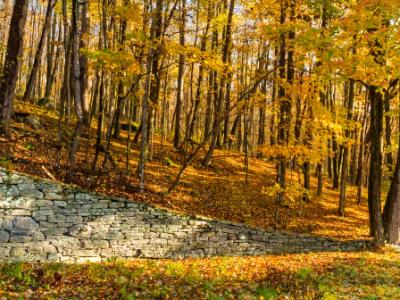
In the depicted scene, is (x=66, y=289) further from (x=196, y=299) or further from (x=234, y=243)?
(x=234, y=243)

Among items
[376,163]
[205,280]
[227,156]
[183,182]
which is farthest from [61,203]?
[376,163]

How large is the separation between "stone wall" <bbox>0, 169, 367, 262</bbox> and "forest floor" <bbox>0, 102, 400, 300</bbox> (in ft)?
2.16

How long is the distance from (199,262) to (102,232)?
2.71m

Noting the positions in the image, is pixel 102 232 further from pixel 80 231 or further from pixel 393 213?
pixel 393 213

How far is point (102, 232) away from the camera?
10.7 metres

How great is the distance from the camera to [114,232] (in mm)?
10867

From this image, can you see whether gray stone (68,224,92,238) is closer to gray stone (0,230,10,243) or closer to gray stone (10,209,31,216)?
gray stone (10,209,31,216)

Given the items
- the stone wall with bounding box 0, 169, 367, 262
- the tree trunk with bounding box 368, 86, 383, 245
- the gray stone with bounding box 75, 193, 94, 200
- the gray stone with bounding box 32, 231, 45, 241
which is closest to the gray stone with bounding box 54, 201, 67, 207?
A: the stone wall with bounding box 0, 169, 367, 262

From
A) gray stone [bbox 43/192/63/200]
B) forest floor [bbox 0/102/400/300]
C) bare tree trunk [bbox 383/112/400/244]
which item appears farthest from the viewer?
bare tree trunk [bbox 383/112/400/244]

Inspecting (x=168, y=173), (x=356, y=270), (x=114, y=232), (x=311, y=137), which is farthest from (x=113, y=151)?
(x=356, y=270)

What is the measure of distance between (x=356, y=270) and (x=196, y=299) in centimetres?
439

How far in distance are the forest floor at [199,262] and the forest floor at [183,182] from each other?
0.16 ft

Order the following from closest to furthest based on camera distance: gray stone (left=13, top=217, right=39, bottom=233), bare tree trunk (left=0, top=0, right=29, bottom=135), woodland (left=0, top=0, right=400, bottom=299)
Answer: woodland (left=0, top=0, right=400, bottom=299), gray stone (left=13, top=217, right=39, bottom=233), bare tree trunk (left=0, top=0, right=29, bottom=135)

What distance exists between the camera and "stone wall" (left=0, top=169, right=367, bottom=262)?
9.50 m
